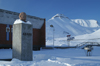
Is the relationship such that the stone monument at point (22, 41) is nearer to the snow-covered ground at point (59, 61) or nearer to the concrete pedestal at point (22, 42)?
the concrete pedestal at point (22, 42)

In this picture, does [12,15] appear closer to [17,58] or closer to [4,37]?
[4,37]

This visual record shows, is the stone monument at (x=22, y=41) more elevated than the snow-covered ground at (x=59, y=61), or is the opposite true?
the stone monument at (x=22, y=41)

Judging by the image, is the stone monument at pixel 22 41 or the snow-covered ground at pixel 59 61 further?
the stone monument at pixel 22 41

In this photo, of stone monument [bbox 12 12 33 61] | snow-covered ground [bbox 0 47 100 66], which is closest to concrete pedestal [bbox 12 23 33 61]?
stone monument [bbox 12 12 33 61]

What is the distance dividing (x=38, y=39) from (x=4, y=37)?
10.0 meters

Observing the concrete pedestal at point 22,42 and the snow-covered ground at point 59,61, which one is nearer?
the snow-covered ground at point 59,61

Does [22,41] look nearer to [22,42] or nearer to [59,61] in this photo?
[22,42]

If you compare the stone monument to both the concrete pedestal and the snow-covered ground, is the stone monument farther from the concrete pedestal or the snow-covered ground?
the snow-covered ground

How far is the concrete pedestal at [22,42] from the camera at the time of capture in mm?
11283

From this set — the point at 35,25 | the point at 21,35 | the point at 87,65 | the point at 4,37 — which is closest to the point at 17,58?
the point at 21,35

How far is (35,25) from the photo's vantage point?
1404 inches

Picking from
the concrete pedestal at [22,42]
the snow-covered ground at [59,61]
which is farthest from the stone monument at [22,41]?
the snow-covered ground at [59,61]

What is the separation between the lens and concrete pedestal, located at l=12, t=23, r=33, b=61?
11.3 metres

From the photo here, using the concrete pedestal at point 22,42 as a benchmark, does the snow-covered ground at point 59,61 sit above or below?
below
